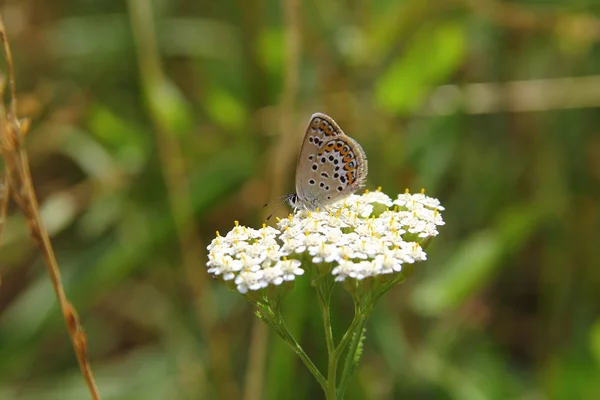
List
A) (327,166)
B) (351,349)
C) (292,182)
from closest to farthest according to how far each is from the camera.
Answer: (351,349)
(327,166)
(292,182)

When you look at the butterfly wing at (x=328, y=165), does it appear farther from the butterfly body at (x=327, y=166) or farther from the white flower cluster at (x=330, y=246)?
the white flower cluster at (x=330, y=246)

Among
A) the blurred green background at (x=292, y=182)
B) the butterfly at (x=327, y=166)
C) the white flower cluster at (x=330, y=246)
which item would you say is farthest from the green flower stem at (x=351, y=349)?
the blurred green background at (x=292, y=182)

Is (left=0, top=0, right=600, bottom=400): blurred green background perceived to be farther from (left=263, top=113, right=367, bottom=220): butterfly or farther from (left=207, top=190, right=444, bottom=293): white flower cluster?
(left=207, top=190, right=444, bottom=293): white flower cluster

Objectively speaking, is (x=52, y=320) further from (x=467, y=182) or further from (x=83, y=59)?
(x=467, y=182)

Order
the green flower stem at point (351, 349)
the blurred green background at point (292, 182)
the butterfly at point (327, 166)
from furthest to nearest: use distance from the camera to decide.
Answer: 1. the blurred green background at point (292, 182)
2. the butterfly at point (327, 166)
3. the green flower stem at point (351, 349)

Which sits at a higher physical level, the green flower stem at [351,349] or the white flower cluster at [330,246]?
the white flower cluster at [330,246]

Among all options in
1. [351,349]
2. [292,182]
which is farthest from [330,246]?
[292,182]

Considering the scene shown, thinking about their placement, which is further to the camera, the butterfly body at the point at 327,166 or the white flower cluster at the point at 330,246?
the butterfly body at the point at 327,166

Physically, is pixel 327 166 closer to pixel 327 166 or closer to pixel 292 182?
pixel 327 166
